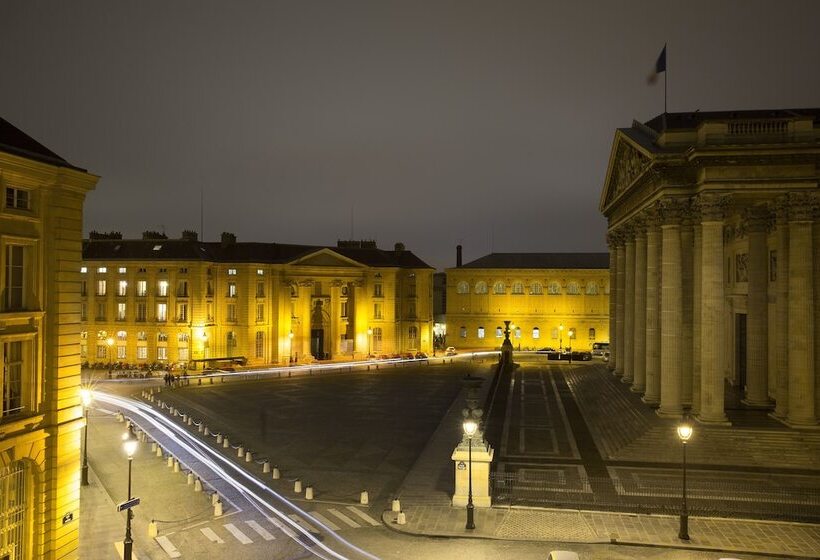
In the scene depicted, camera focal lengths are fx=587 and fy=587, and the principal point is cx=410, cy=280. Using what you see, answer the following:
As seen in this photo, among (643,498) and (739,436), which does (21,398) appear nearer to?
(643,498)

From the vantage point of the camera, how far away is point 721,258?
92.3ft

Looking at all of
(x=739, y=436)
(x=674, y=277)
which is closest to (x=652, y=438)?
(x=739, y=436)

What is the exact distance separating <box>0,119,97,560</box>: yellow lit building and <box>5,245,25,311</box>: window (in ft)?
0.08

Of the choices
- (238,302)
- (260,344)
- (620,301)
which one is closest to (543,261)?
(260,344)

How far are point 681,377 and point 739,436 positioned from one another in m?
4.98

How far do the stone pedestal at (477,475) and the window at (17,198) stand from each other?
16318 millimetres

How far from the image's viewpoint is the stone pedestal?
22.2 metres

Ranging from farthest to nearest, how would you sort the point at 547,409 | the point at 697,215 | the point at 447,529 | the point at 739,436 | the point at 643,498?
the point at 547,409 → the point at 697,215 → the point at 739,436 → the point at 643,498 → the point at 447,529

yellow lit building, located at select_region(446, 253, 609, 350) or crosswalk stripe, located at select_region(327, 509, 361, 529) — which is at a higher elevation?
yellow lit building, located at select_region(446, 253, 609, 350)

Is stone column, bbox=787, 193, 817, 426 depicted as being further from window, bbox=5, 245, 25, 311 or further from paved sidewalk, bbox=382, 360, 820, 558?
window, bbox=5, 245, 25, 311

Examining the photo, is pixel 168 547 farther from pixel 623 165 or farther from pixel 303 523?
pixel 623 165

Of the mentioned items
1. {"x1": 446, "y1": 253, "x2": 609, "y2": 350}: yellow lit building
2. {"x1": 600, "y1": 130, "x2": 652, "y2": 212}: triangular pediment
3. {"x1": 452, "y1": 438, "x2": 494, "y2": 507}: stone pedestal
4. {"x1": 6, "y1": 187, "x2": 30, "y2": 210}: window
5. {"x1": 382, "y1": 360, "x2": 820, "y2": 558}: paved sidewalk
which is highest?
{"x1": 600, "y1": 130, "x2": 652, "y2": 212}: triangular pediment

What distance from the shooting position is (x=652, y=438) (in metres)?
28.4

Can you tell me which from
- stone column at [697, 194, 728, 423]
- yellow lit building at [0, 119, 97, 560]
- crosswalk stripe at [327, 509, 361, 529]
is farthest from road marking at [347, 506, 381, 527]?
stone column at [697, 194, 728, 423]
